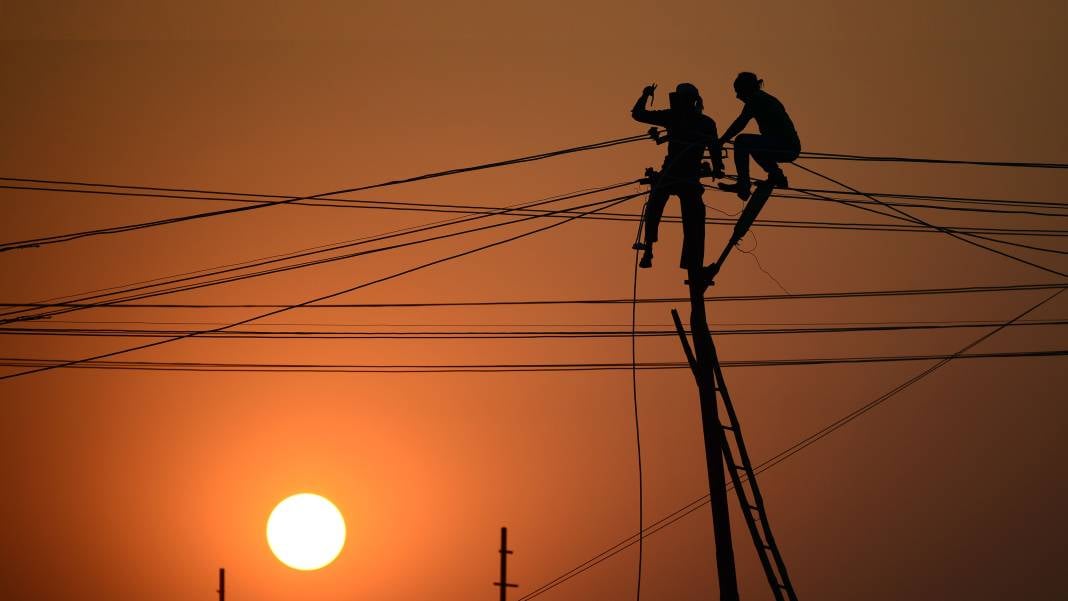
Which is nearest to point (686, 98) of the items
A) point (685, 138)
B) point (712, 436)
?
point (685, 138)

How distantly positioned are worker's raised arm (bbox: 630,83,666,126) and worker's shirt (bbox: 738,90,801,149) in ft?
3.76

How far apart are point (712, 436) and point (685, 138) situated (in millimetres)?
4028

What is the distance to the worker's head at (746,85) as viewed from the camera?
1534cm

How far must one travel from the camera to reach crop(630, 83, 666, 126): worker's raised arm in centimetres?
1522

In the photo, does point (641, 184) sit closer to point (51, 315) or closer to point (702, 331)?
point (702, 331)

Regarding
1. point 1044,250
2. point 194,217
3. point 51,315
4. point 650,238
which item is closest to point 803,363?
point 1044,250

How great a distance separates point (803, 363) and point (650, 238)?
31.3 ft

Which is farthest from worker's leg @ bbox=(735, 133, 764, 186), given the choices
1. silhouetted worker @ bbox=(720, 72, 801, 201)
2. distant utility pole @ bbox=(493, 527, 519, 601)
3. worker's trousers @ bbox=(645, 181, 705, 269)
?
distant utility pole @ bbox=(493, 527, 519, 601)

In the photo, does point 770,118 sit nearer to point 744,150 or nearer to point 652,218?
point 744,150

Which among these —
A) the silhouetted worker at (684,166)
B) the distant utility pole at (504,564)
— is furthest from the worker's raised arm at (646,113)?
the distant utility pole at (504,564)

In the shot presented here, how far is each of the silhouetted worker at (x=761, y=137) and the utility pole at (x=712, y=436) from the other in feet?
5.35

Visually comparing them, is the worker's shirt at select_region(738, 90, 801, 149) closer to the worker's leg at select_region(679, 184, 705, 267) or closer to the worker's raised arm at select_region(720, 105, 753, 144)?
the worker's raised arm at select_region(720, 105, 753, 144)

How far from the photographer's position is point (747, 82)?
605 inches

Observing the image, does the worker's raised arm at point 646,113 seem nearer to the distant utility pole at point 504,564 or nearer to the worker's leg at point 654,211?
the worker's leg at point 654,211
